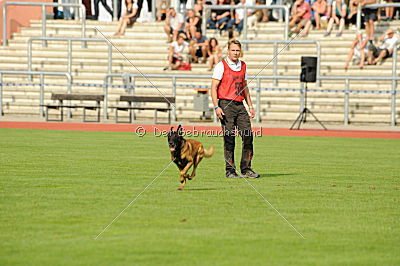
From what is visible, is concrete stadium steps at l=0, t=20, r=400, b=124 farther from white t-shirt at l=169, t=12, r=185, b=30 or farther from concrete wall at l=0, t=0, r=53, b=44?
concrete wall at l=0, t=0, r=53, b=44

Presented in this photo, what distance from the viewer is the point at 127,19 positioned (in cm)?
3356

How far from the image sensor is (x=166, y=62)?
31688mm

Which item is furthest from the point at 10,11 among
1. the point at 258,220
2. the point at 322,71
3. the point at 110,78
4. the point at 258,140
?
the point at 258,220

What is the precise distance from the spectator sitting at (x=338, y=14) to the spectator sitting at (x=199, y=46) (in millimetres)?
4210

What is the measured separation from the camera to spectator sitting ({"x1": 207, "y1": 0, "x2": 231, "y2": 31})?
106ft

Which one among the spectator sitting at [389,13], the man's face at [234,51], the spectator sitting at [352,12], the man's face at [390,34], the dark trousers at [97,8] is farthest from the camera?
the dark trousers at [97,8]

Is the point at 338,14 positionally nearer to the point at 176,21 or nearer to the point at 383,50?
the point at 383,50

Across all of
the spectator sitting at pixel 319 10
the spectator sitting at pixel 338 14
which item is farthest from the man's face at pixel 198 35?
the spectator sitting at pixel 338 14

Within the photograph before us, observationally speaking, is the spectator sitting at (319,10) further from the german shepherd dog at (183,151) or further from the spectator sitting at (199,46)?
the german shepherd dog at (183,151)

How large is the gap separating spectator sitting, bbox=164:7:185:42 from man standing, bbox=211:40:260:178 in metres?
19.5

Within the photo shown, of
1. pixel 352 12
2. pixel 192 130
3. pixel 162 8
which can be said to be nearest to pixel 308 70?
pixel 192 130

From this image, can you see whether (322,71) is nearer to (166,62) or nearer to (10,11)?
(166,62)

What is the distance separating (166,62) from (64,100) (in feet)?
12.6

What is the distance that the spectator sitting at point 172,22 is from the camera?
3253 centimetres
